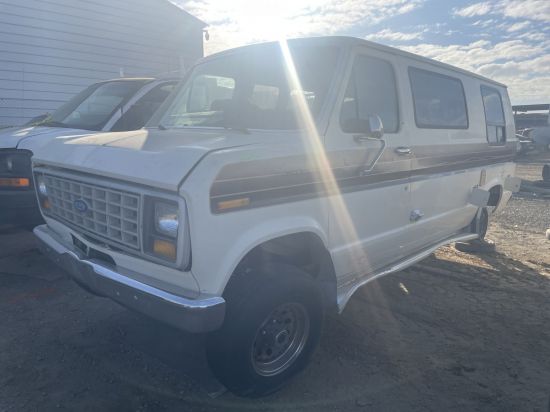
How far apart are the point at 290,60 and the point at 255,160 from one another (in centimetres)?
130

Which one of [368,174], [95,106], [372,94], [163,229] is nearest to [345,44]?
[372,94]

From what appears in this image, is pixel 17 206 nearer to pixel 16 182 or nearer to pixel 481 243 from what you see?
pixel 16 182

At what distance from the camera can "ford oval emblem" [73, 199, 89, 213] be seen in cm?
300

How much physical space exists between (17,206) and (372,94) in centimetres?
359

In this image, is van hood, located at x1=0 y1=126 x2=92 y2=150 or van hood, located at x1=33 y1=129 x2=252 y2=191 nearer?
van hood, located at x1=33 y1=129 x2=252 y2=191

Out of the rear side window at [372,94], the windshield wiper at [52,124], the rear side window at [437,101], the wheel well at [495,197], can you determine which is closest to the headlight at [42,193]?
the rear side window at [372,94]

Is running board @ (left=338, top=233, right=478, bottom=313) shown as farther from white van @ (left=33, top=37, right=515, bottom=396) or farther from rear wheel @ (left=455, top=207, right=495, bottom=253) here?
rear wheel @ (left=455, top=207, right=495, bottom=253)

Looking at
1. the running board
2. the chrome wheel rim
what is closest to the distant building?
the running board

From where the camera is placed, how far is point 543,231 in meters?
7.47

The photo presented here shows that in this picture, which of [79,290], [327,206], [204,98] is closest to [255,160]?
[327,206]

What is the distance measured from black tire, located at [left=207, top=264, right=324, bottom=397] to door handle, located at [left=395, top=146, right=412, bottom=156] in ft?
4.62

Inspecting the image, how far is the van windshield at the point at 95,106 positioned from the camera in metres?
5.82

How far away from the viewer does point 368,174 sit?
3.44 meters

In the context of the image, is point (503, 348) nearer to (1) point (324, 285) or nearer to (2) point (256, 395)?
(1) point (324, 285)
